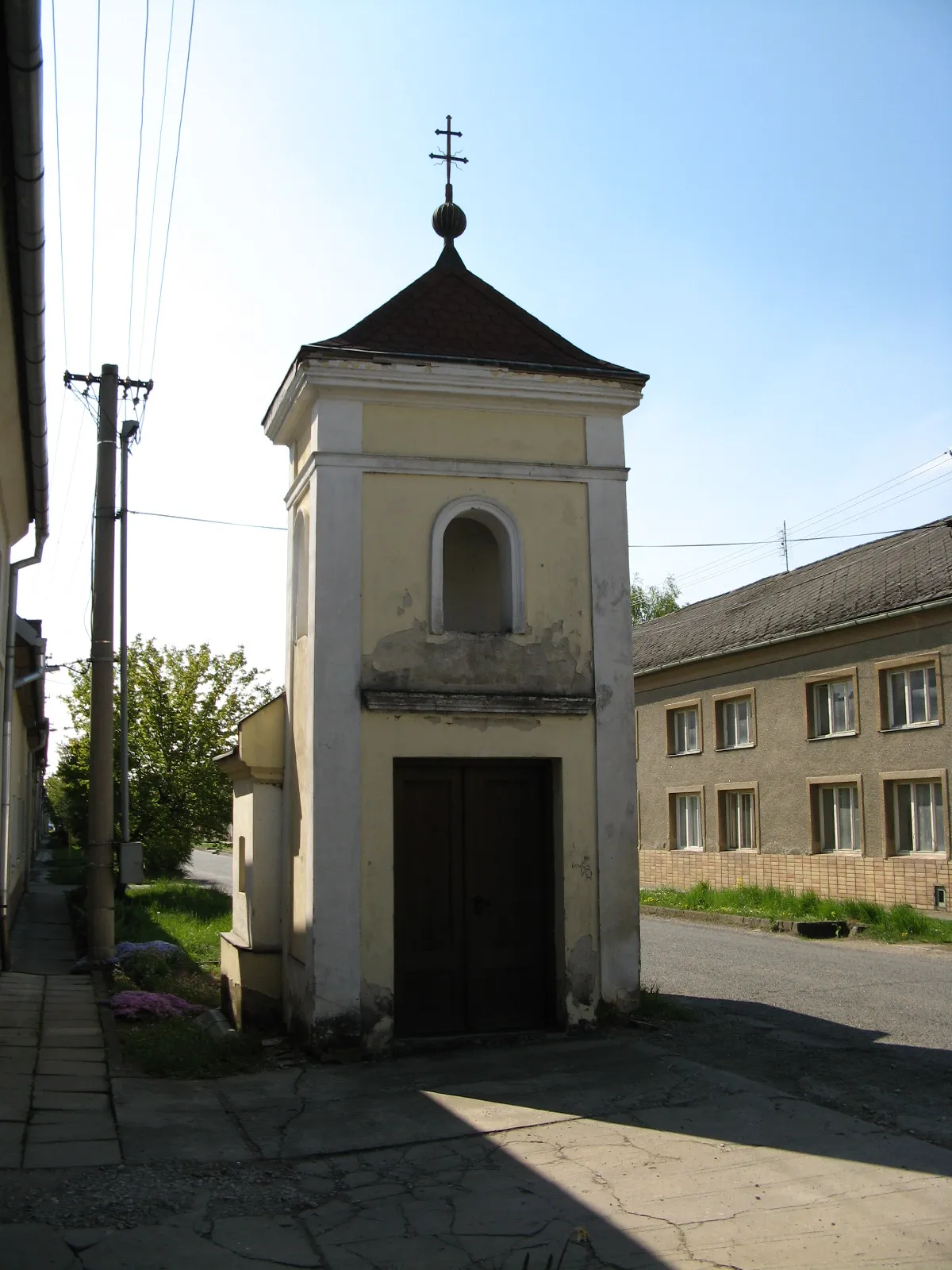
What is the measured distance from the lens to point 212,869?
146 ft

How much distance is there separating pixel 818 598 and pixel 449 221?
621 inches

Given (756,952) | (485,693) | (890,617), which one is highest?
(890,617)

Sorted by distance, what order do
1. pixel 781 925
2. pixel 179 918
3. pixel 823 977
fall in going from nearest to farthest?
pixel 823 977 → pixel 179 918 → pixel 781 925

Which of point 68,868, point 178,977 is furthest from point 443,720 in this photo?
point 68,868

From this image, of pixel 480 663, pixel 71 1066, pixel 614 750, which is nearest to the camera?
pixel 71 1066

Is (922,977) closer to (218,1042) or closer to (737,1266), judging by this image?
(218,1042)

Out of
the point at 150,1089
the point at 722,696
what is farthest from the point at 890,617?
the point at 150,1089

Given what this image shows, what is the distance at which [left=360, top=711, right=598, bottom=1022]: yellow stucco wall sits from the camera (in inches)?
352

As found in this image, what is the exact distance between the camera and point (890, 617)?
21062 millimetres

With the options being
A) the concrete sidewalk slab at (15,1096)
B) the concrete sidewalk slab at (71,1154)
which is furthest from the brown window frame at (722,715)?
the concrete sidewalk slab at (71,1154)

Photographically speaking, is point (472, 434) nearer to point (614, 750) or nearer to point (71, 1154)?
point (614, 750)

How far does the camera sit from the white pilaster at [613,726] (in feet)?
30.9

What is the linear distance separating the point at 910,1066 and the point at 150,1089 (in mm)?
5502

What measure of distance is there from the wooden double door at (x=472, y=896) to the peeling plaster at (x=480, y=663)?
680 millimetres
